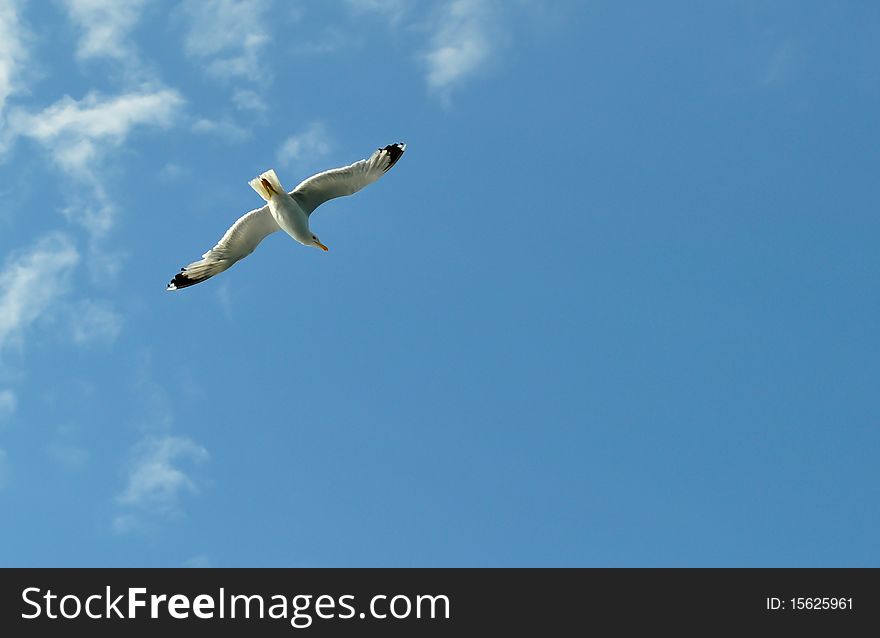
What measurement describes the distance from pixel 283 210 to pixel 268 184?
35.3 inches

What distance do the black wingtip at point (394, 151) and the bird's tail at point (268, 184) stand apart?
3360 mm

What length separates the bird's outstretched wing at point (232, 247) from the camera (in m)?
28.0

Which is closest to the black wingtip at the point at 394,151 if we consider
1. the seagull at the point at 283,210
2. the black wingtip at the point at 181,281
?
the seagull at the point at 283,210

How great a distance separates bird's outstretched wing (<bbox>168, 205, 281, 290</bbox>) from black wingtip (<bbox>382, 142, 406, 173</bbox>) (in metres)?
4.37

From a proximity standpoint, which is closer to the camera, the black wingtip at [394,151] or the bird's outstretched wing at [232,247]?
the black wingtip at [394,151]

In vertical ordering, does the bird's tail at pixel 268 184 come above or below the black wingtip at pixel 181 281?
above

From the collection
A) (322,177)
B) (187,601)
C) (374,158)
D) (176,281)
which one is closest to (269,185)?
(322,177)

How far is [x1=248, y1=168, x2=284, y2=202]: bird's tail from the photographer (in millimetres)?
26531

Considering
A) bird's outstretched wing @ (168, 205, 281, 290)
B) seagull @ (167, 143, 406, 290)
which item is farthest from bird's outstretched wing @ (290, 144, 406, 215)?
bird's outstretched wing @ (168, 205, 281, 290)

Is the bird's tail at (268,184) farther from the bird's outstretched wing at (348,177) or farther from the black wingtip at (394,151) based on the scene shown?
the black wingtip at (394,151)

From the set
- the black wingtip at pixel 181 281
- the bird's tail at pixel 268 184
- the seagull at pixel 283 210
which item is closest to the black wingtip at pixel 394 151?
the seagull at pixel 283 210

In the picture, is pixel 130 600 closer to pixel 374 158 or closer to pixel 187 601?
pixel 187 601

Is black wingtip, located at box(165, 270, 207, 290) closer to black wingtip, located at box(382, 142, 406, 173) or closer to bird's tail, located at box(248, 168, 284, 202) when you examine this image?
bird's tail, located at box(248, 168, 284, 202)

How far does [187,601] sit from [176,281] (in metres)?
11.8
